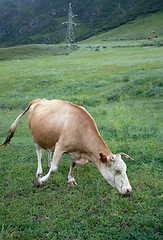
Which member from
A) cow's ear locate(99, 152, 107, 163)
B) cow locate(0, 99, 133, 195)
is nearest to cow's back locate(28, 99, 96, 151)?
cow locate(0, 99, 133, 195)

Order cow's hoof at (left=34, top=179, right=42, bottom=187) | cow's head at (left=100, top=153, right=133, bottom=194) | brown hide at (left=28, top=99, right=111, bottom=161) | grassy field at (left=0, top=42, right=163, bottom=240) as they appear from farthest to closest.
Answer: cow's hoof at (left=34, top=179, right=42, bottom=187), brown hide at (left=28, top=99, right=111, bottom=161), cow's head at (left=100, top=153, right=133, bottom=194), grassy field at (left=0, top=42, right=163, bottom=240)

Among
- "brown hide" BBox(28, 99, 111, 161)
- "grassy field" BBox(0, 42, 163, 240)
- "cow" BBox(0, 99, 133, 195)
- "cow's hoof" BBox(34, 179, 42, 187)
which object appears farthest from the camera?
"cow's hoof" BBox(34, 179, 42, 187)

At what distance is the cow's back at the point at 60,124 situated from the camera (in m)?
5.98

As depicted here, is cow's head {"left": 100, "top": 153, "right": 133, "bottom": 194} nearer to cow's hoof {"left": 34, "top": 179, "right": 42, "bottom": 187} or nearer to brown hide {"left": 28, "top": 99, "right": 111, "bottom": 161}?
brown hide {"left": 28, "top": 99, "right": 111, "bottom": 161}

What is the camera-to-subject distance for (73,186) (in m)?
6.50

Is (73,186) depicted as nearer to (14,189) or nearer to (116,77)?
(14,189)

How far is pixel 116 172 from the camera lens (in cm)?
543

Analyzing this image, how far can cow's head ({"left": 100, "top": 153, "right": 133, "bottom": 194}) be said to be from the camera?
5324 mm

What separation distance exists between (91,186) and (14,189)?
2188mm

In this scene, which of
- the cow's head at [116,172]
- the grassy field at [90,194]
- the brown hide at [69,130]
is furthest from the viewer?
the brown hide at [69,130]

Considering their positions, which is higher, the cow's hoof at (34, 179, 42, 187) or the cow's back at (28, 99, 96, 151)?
the cow's back at (28, 99, 96, 151)

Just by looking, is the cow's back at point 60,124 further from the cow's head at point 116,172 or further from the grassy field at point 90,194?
the grassy field at point 90,194

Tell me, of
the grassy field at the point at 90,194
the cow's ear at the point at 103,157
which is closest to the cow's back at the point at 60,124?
the cow's ear at the point at 103,157

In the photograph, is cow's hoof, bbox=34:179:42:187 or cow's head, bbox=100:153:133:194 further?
cow's hoof, bbox=34:179:42:187
